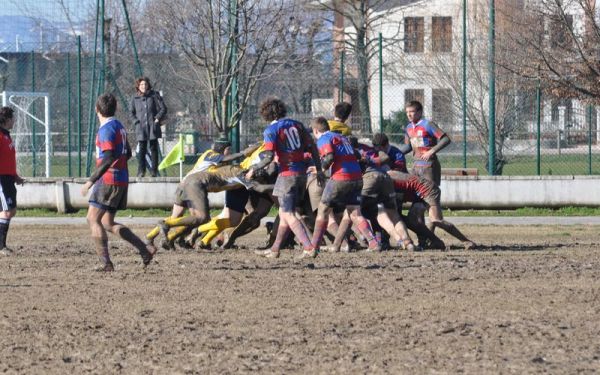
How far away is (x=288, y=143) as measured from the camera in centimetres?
1352

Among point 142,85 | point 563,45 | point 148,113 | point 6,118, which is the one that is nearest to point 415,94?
point 563,45

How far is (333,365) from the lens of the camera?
26.3ft

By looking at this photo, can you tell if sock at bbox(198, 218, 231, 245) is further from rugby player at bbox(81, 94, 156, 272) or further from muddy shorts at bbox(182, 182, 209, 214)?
rugby player at bbox(81, 94, 156, 272)

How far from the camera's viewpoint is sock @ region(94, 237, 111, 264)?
12.5 m

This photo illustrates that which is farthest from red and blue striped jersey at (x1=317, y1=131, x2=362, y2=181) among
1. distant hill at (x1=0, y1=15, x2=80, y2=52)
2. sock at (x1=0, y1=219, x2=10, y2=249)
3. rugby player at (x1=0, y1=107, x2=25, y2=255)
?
distant hill at (x1=0, y1=15, x2=80, y2=52)

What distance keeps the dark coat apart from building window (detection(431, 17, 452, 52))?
836 centimetres

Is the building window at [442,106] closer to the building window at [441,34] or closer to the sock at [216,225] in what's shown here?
the building window at [441,34]

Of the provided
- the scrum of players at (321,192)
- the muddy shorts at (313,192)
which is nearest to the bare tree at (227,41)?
the scrum of players at (321,192)

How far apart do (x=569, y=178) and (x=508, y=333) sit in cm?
1396

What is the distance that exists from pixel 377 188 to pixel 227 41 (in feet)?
34.1

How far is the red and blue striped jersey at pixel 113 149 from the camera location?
12164mm

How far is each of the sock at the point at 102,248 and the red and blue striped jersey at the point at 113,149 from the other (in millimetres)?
617

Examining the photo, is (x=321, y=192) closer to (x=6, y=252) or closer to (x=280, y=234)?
(x=280, y=234)

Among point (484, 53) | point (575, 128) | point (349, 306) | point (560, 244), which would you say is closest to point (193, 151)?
point (484, 53)
